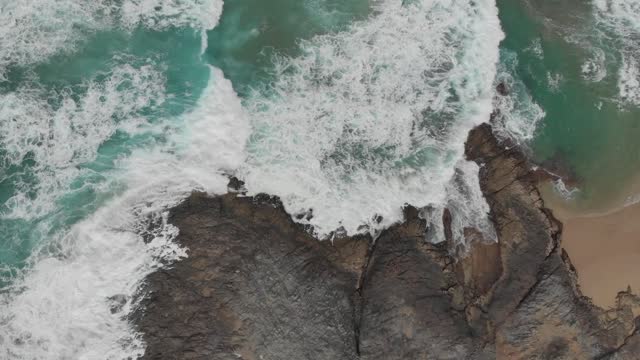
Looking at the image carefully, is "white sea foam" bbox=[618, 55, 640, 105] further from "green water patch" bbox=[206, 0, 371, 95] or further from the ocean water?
"green water patch" bbox=[206, 0, 371, 95]

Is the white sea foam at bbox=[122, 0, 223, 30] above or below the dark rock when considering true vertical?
above

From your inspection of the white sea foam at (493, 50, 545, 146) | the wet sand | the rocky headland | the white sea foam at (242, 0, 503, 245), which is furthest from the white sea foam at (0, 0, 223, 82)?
the wet sand

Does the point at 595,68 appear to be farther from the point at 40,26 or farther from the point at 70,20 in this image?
the point at 40,26

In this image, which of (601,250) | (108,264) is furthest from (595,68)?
(108,264)

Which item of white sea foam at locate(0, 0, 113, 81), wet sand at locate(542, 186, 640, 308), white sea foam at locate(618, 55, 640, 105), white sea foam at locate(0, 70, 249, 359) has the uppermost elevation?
white sea foam at locate(618, 55, 640, 105)

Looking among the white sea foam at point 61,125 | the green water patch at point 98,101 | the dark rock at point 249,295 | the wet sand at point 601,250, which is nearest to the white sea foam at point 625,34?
the wet sand at point 601,250

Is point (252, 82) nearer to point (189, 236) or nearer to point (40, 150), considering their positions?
point (189, 236)

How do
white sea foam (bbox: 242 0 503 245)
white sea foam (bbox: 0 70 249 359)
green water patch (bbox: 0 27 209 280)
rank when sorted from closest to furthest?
white sea foam (bbox: 0 70 249 359)
green water patch (bbox: 0 27 209 280)
white sea foam (bbox: 242 0 503 245)
